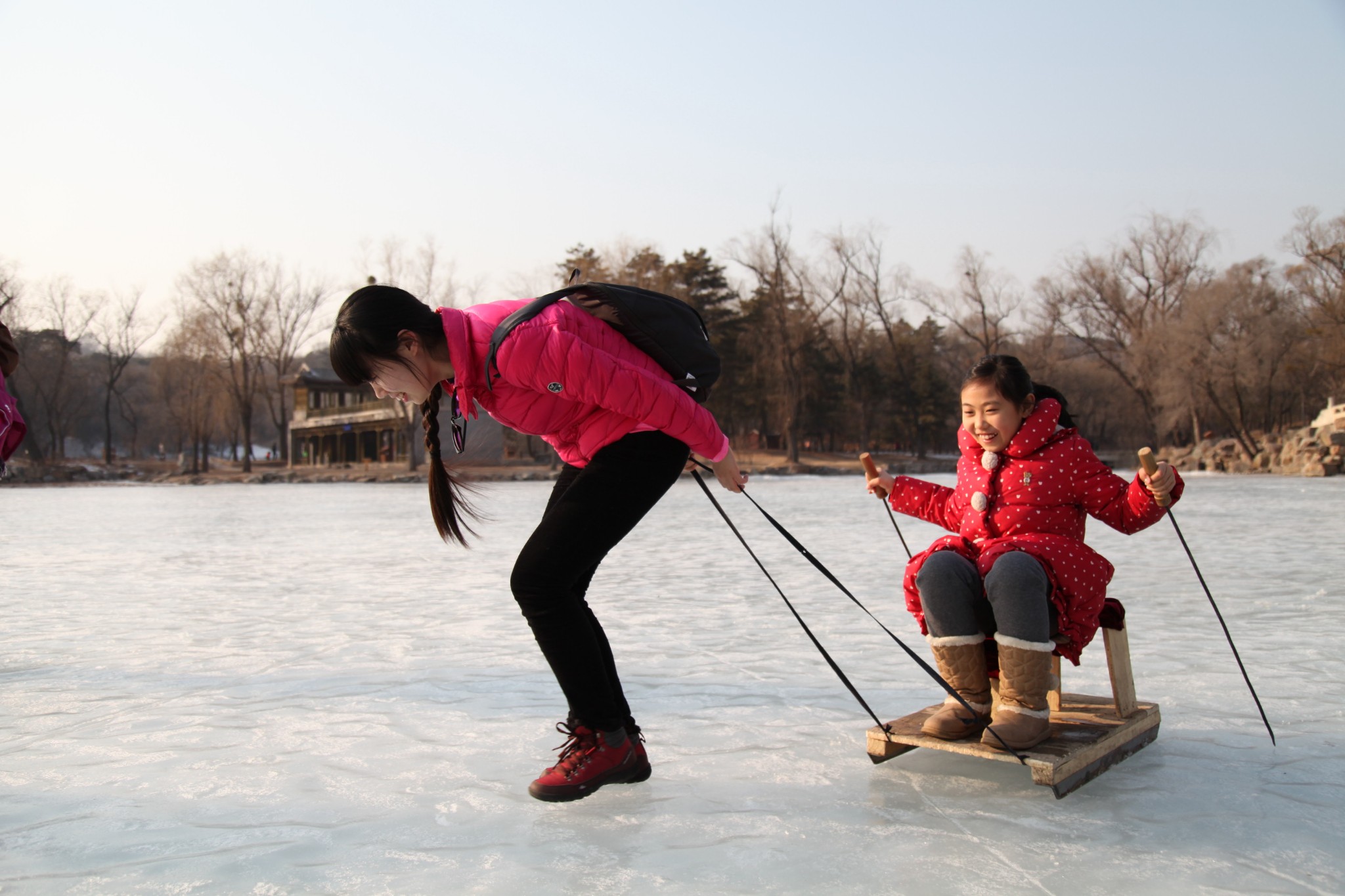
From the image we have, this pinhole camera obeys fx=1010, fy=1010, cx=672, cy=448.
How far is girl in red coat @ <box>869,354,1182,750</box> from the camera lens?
241 cm

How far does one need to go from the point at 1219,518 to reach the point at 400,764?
1089 cm

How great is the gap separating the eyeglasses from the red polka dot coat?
3.88 feet

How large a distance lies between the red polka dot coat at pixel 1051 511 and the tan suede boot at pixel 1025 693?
5.6 inches

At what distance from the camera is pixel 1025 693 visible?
7.90 feet

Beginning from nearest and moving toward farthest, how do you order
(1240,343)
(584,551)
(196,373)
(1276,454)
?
(584,551) → (1276,454) → (1240,343) → (196,373)

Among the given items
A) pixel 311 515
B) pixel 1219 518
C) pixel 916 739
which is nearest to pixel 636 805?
pixel 916 739

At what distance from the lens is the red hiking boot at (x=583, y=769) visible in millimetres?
2326

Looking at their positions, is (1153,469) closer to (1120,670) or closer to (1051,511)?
(1051,511)

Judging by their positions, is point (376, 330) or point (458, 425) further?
point (458, 425)

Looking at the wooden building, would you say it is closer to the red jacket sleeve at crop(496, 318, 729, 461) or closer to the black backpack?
the black backpack

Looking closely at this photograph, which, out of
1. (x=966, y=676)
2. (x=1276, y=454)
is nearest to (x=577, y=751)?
(x=966, y=676)

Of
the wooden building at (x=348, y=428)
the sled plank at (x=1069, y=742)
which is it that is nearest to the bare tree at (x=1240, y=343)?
the wooden building at (x=348, y=428)

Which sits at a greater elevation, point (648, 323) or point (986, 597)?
point (648, 323)

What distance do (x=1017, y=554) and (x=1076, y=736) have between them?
1.58 ft
